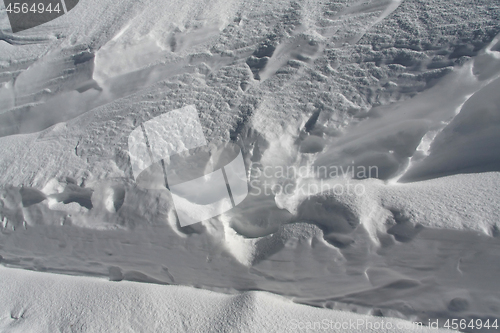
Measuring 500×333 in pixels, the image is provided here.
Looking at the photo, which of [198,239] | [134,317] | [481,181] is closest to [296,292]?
[198,239]

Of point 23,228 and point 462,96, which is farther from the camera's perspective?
point 23,228

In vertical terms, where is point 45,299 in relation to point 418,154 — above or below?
below

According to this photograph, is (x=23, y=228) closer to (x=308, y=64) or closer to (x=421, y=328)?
(x=308, y=64)

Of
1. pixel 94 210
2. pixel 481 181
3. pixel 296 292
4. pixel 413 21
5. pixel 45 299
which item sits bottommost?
pixel 45 299

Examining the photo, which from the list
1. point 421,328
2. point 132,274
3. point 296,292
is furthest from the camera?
point 132,274

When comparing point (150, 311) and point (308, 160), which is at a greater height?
point (308, 160)

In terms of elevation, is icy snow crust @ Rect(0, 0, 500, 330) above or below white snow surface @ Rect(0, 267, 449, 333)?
above

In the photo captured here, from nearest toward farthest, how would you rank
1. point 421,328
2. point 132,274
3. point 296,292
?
point 421,328
point 296,292
point 132,274

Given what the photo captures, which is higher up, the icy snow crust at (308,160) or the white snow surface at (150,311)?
the icy snow crust at (308,160)
